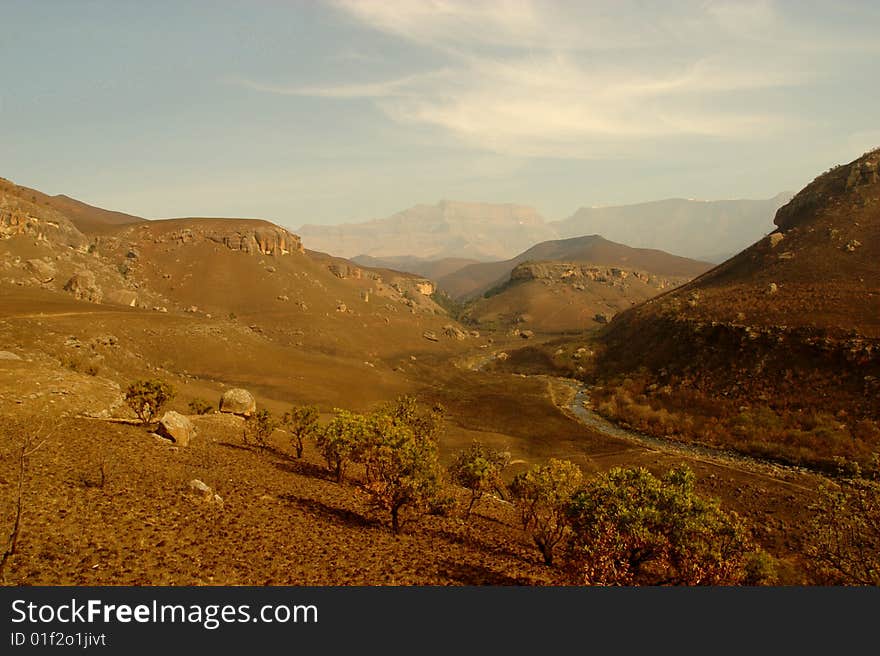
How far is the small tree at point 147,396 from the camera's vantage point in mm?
34947

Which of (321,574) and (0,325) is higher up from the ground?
(0,325)

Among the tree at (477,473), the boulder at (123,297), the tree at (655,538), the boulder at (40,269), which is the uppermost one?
the boulder at (40,269)

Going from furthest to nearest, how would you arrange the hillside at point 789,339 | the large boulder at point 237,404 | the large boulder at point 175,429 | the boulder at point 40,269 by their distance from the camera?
the boulder at point 40,269 < the hillside at point 789,339 < the large boulder at point 237,404 < the large boulder at point 175,429

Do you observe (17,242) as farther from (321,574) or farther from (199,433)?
(321,574)

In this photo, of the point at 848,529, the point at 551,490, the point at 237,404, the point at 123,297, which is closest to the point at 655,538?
the point at 551,490

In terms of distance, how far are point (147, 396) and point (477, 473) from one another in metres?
25.0

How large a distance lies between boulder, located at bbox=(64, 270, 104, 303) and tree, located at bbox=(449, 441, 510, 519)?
91.6 m

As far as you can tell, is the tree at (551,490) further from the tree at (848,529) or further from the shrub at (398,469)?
the tree at (848,529)

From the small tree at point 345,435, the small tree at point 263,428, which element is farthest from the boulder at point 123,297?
the small tree at point 345,435

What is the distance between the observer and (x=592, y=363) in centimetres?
11988

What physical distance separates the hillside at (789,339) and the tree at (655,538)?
51187 mm

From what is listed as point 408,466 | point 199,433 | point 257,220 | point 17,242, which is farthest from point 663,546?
point 257,220

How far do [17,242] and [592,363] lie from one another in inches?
5233

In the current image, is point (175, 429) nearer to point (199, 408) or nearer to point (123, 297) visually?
point (199, 408)
